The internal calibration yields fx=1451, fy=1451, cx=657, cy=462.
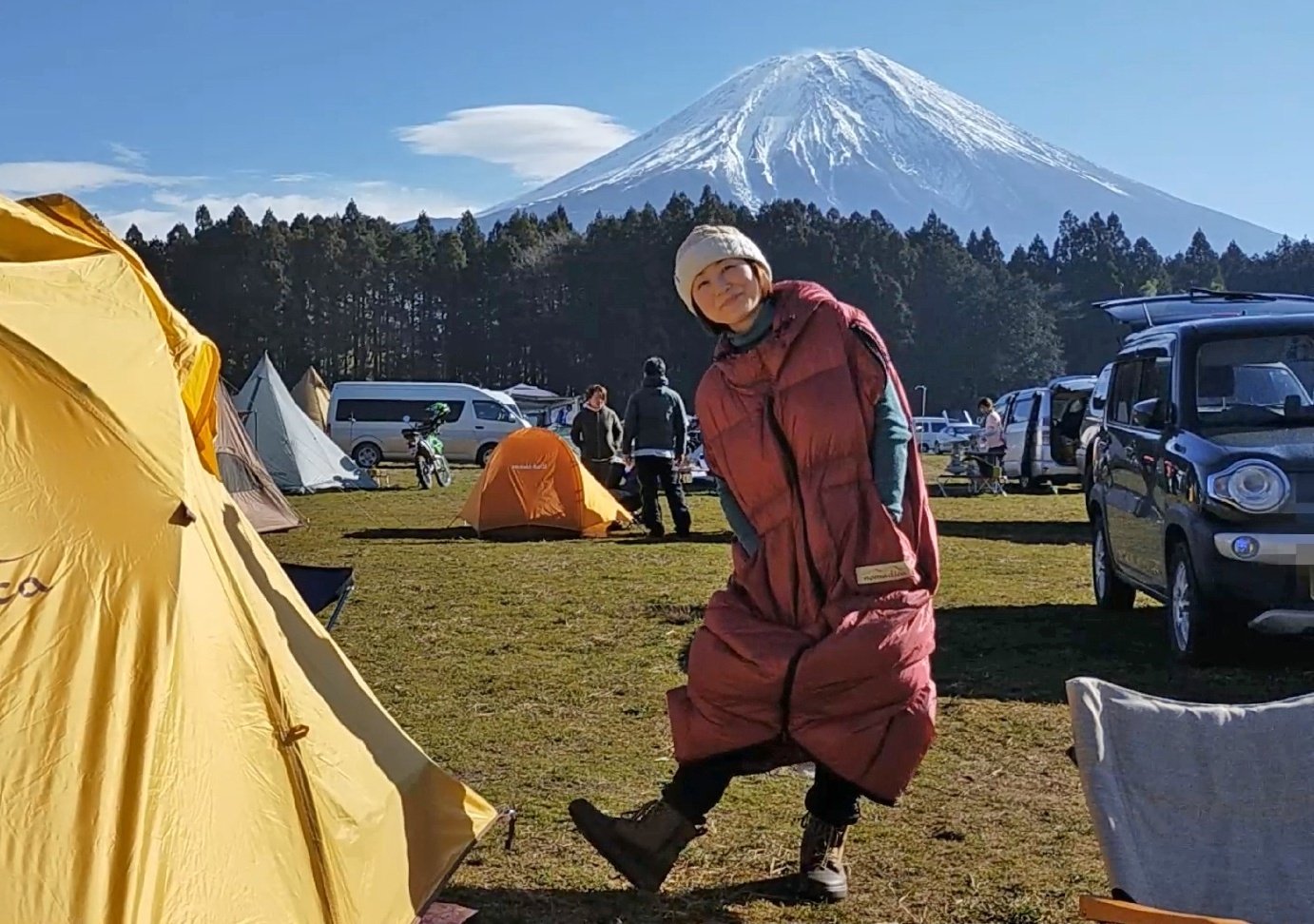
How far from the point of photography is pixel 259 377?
866 inches

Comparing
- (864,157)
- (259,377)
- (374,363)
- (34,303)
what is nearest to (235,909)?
(34,303)

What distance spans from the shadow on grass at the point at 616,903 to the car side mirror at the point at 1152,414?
14.6 ft

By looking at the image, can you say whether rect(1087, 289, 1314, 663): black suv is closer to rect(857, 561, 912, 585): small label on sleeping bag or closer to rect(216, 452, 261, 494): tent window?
rect(857, 561, 912, 585): small label on sleeping bag

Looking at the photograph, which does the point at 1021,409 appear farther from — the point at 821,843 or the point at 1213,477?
the point at 821,843

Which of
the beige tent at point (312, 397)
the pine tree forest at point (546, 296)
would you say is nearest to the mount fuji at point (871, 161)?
the pine tree forest at point (546, 296)

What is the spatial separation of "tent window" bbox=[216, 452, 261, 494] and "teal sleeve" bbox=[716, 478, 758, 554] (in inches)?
478

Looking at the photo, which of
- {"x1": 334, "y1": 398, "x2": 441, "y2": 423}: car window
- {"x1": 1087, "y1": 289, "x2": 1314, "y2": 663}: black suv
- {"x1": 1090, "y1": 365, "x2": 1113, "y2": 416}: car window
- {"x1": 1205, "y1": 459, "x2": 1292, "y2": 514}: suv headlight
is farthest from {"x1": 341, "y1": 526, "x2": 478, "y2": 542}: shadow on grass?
{"x1": 334, "y1": 398, "x2": 441, "y2": 423}: car window

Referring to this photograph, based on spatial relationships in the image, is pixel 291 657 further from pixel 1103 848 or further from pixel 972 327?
pixel 972 327

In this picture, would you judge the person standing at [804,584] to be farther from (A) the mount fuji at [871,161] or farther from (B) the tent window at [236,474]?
(A) the mount fuji at [871,161]

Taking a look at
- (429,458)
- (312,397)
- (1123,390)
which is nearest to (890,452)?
(1123,390)

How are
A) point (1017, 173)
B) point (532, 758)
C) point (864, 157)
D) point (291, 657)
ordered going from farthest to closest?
point (1017, 173) → point (864, 157) → point (532, 758) → point (291, 657)

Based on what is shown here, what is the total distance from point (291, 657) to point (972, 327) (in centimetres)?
6564

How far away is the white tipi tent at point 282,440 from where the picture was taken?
21.7 meters

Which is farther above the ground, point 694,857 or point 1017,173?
point 1017,173
